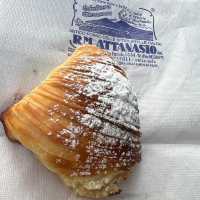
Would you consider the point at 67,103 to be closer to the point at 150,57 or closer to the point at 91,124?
the point at 91,124

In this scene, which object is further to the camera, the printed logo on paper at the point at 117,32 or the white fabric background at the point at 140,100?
the printed logo on paper at the point at 117,32

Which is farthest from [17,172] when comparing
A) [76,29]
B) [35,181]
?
[76,29]

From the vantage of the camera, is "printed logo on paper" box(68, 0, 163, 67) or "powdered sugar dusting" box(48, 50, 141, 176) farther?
"printed logo on paper" box(68, 0, 163, 67)

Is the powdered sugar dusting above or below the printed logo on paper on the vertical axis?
below

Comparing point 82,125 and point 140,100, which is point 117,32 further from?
point 82,125
